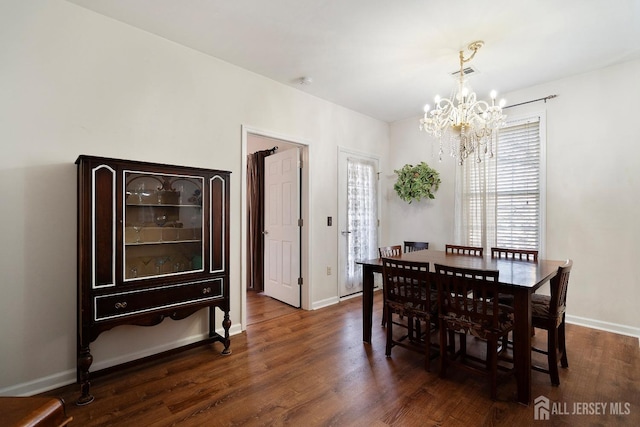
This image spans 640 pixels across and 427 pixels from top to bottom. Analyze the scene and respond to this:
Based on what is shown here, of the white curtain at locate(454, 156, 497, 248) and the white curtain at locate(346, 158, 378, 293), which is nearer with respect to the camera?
the white curtain at locate(454, 156, 497, 248)

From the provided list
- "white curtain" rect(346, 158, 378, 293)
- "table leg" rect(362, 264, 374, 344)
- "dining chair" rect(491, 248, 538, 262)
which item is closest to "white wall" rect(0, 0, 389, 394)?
"table leg" rect(362, 264, 374, 344)

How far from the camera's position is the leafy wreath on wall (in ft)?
14.6

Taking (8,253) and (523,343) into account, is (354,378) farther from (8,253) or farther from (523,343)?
(8,253)

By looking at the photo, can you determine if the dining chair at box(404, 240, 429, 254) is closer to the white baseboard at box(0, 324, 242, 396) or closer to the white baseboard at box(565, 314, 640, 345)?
the white baseboard at box(565, 314, 640, 345)

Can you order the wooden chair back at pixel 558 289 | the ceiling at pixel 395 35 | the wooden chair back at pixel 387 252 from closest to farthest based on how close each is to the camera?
the wooden chair back at pixel 558 289
the ceiling at pixel 395 35
the wooden chair back at pixel 387 252

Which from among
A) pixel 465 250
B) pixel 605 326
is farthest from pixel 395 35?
pixel 605 326

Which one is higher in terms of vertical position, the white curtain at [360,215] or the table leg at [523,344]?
the white curtain at [360,215]

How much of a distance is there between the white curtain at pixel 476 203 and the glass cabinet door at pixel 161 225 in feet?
11.6

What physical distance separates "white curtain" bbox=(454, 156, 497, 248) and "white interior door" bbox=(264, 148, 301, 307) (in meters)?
2.36

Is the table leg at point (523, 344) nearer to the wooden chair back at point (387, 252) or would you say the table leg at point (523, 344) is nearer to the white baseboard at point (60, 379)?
the wooden chair back at point (387, 252)

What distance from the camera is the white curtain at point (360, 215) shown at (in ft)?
14.8

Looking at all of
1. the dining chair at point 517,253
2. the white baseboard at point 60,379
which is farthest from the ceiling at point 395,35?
the white baseboard at point 60,379

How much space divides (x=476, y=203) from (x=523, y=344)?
2.54 metres

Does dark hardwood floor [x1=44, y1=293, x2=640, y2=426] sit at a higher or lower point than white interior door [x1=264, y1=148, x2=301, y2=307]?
lower
